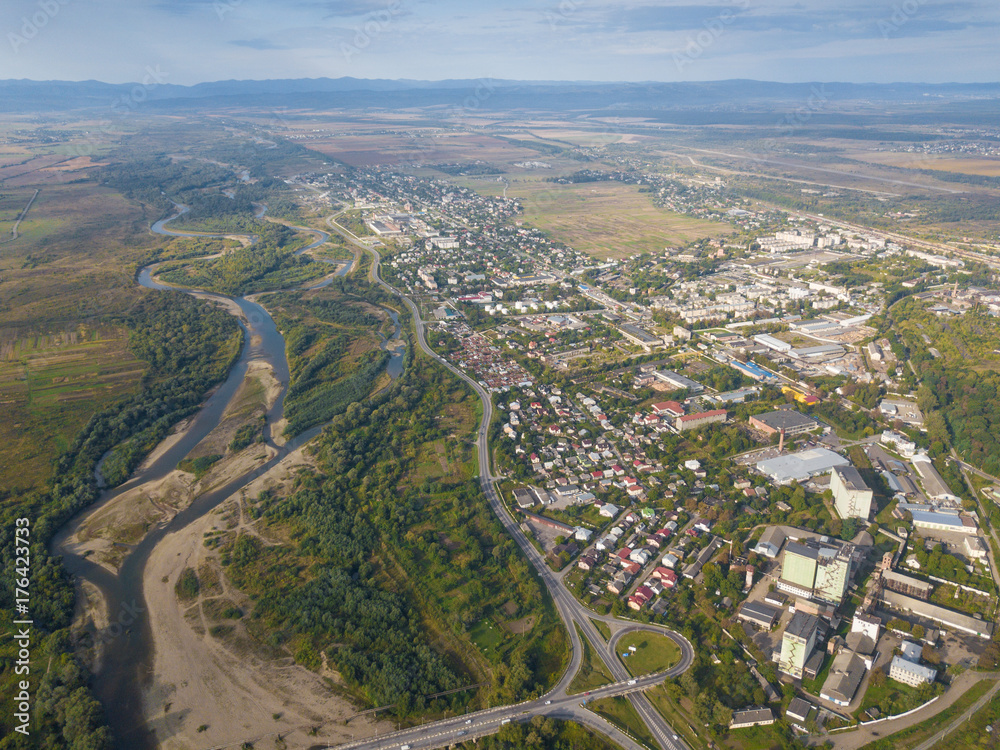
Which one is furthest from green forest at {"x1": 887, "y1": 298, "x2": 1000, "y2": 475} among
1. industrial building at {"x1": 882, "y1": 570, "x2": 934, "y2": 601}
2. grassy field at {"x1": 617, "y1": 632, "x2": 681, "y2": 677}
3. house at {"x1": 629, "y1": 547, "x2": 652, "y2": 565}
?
grassy field at {"x1": 617, "y1": 632, "x2": 681, "y2": 677}

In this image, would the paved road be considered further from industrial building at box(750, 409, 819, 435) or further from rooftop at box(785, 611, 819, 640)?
industrial building at box(750, 409, 819, 435)

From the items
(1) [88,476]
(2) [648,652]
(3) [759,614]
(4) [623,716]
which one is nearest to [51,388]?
(1) [88,476]

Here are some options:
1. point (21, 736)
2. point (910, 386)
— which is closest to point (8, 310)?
point (21, 736)

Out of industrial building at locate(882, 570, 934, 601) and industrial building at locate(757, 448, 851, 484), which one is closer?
industrial building at locate(882, 570, 934, 601)

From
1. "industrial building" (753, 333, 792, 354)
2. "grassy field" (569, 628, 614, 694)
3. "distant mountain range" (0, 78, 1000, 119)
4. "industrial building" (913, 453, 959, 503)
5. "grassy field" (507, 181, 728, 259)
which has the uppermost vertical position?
"distant mountain range" (0, 78, 1000, 119)

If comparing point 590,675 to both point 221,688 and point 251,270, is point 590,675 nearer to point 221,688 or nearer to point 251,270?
point 221,688

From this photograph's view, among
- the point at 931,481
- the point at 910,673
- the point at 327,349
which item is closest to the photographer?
the point at 910,673
